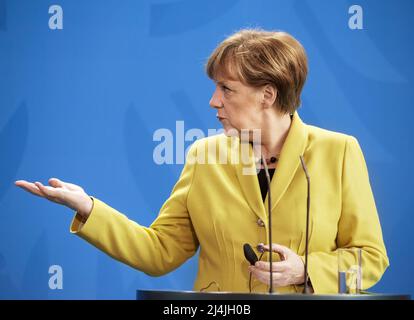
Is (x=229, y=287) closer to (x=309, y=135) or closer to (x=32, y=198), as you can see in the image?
(x=309, y=135)

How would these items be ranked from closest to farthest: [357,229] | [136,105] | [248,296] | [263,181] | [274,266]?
[248,296]
[274,266]
[357,229]
[263,181]
[136,105]

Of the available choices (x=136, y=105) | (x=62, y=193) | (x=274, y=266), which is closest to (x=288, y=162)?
(x=274, y=266)

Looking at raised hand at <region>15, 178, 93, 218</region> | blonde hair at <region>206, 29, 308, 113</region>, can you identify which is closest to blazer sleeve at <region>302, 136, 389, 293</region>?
blonde hair at <region>206, 29, 308, 113</region>

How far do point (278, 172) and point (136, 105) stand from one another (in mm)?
850

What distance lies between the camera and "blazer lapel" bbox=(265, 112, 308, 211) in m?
2.32

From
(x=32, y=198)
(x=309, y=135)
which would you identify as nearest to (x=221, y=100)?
(x=309, y=135)

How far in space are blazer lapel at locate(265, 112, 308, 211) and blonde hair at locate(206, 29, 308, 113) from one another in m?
0.12

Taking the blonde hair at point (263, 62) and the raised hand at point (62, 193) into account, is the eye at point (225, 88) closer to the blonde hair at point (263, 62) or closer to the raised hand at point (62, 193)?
the blonde hair at point (263, 62)

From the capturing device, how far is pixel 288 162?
2.34 metres

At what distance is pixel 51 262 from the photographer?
2967 mm

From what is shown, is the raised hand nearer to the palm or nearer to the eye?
the palm

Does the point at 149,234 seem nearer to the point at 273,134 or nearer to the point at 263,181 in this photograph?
the point at 263,181
